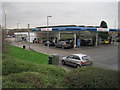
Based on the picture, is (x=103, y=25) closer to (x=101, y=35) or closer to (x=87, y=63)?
(x=101, y=35)

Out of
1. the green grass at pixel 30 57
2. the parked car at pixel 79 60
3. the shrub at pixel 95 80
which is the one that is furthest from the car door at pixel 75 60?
the shrub at pixel 95 80

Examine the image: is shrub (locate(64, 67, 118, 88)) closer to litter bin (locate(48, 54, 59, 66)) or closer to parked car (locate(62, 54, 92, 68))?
litter bin (locate(48, 54, 59, 66))

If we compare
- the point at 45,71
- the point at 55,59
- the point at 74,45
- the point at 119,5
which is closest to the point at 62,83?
the point at 45,71

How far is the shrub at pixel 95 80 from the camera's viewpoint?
3.66 meters

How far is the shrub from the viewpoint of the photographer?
366cm

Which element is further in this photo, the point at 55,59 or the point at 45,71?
the point at 55,59

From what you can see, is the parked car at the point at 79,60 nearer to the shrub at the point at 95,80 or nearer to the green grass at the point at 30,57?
the green grass at the point at 30,57

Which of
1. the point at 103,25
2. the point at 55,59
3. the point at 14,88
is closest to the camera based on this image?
the point at 14,88

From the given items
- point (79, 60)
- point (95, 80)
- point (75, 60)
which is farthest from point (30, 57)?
point (95, 80)

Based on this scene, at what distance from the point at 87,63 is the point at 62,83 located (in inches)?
293

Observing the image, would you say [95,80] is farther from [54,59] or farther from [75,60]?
[75,60]

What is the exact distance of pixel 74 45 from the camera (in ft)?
89.0

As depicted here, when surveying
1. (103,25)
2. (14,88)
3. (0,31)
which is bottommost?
(14,88)

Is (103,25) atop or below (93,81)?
atop
